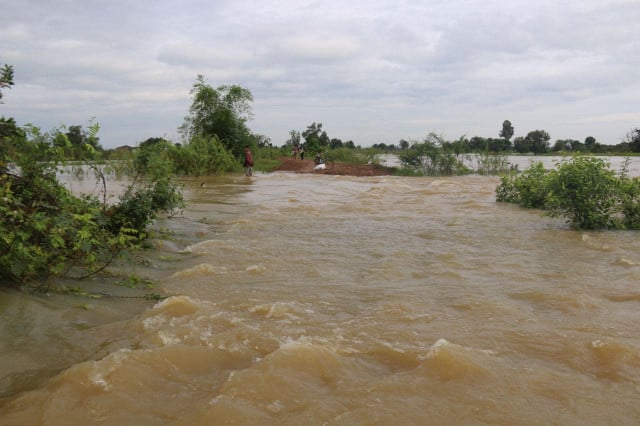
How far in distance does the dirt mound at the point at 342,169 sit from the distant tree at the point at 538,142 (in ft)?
149

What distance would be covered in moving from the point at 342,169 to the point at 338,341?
2498 cm

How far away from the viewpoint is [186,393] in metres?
2.80

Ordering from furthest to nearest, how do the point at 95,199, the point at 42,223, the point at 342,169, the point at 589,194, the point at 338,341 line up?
the point at 342,169 < the point at 589,194 < the point at 95,199 < the point at 42,223 < the point at 338,341

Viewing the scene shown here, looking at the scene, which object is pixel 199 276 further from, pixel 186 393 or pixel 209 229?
pixel 209 229

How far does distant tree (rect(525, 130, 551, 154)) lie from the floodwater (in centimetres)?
6617

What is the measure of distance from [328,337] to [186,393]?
1.13m

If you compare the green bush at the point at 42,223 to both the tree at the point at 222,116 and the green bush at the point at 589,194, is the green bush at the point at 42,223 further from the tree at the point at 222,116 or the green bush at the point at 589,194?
the tree at the point at 222,116

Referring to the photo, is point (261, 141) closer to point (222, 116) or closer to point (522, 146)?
point (222, 116)

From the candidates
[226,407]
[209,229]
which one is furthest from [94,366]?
[209,229]

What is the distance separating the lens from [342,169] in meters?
28.3

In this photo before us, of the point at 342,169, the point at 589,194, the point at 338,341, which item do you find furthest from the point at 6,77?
the point at 342,169

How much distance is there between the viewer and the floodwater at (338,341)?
2617 millimetres

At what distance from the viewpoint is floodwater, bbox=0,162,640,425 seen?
2.62 meters

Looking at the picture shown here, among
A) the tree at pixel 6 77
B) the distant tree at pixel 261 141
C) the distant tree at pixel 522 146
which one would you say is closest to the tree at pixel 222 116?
the distant tree at pixel 261 141
